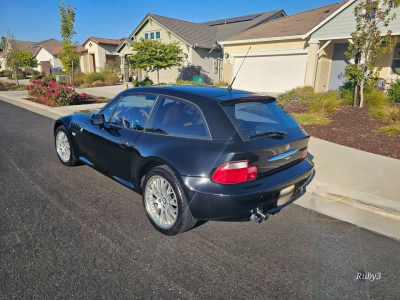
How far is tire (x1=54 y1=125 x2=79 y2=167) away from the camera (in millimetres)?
4719

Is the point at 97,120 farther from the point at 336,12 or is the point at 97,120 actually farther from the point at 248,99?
the point at 336,12

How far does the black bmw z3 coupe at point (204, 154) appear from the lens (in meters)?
2.62

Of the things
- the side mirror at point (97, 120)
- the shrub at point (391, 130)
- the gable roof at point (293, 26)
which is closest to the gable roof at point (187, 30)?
the gable roof at point (293, 26)

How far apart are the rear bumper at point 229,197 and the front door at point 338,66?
14934mm

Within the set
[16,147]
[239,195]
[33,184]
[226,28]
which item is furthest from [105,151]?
[226,28]

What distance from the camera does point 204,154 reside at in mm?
2686

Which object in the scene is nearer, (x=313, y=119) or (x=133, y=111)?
(x=133, y=111)

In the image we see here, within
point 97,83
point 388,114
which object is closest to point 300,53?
point 388,114

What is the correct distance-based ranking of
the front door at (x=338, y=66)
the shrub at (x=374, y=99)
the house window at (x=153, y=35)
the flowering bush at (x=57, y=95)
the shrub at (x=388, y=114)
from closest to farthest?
1. the shrub at (x=388, y=114)
2. the shrub at (x=374, y=99)
3. the flowering bush at (x=57, y=95)
4. the front door at (x=338, y=66)
5. the house window at (x=153, y=35)

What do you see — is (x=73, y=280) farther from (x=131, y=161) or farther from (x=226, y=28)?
(x=226, y=28)

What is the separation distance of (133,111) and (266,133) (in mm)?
1786

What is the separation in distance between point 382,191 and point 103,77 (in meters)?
26.8

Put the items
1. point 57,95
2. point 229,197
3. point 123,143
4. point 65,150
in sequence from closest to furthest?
1. point 229,197
2. point 123,143
3. point 65,150
4. point 57,95

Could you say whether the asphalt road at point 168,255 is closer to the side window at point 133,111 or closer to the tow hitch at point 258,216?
the tow hitch at point 258,216
